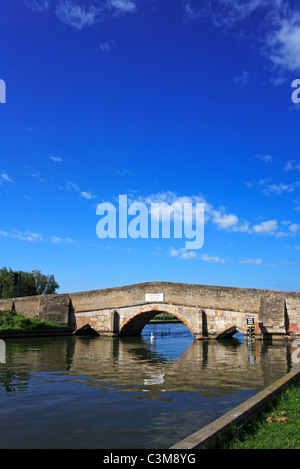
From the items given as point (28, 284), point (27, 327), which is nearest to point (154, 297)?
point (27, 327)

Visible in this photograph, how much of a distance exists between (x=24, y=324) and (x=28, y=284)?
21062mm

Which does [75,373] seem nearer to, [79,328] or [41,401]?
[41,401]

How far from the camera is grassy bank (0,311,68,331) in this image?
29.9 m

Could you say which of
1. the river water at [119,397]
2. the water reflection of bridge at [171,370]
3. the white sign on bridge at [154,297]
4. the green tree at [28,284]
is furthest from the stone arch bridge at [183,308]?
the green tree at [28,284]

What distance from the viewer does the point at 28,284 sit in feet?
166

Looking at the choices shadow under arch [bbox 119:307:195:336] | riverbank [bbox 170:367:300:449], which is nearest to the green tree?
shadow under arch [bbox 119:307:195:336]

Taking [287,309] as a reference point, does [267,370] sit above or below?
below

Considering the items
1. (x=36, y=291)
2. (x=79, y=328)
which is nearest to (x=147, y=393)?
(x=79, y=328)

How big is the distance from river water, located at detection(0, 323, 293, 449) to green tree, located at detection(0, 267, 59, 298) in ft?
123

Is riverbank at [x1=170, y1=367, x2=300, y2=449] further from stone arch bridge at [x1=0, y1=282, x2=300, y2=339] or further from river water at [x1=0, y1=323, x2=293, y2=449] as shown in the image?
stone arch bridge at [x1=0, y1=282, x2=300, y2=339]

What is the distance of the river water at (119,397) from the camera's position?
5430 millimetres

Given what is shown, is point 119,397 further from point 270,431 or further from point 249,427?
point 270,431

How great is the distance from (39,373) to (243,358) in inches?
314

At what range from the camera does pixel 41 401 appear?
7.77 metres
